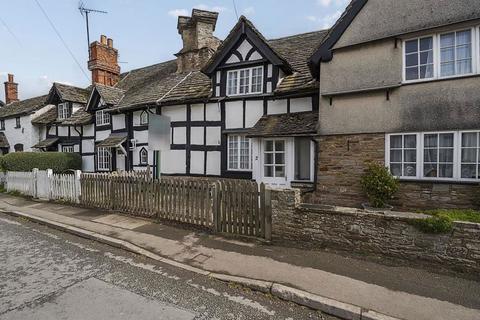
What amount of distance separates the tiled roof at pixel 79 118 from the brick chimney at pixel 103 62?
94.8 inches

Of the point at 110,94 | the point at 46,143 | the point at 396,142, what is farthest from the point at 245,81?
the point at 46,143

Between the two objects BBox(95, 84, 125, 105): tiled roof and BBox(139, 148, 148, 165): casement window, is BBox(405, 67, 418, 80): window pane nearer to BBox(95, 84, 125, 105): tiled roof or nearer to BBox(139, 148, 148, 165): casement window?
BBox(139, 148, 148, 165): casement window

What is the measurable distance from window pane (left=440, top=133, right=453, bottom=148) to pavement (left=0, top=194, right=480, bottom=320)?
4102 mm

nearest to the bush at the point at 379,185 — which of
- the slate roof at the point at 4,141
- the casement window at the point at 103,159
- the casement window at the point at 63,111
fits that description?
the casement window at the point at 103,159

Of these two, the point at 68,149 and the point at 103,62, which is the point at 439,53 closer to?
the point at 103,62

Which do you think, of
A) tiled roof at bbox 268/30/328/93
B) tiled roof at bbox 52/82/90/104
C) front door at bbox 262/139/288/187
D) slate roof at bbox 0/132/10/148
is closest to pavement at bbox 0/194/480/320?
front door at bbox 262/139/288/187

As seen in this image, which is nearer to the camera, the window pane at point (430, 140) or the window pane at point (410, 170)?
the window pane at point (430, 140)

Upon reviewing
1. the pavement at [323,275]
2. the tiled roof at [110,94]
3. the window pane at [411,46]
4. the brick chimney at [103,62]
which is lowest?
the pavement at [323,275]

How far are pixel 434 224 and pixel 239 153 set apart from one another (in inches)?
319

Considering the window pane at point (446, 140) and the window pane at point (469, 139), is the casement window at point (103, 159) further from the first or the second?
the window pane at point (469, 139)

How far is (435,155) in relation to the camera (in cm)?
752

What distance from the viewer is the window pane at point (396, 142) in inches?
313

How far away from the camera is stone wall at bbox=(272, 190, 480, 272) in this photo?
4.51 meters

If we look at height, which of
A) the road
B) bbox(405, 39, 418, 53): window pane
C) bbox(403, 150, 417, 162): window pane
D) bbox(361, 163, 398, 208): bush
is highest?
bbox(405, 39, 418, 53): window pane
